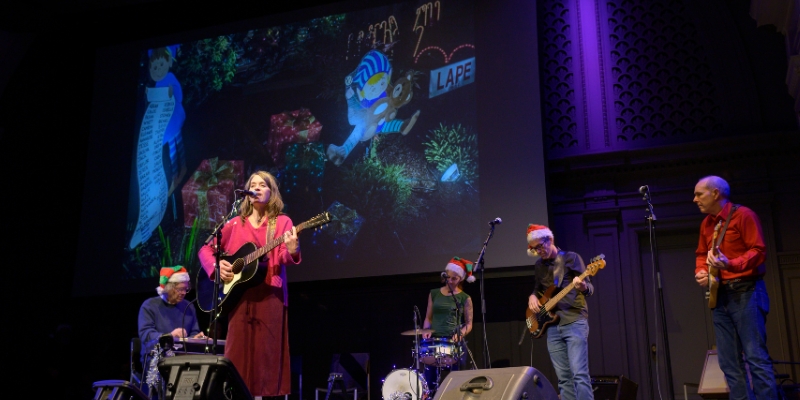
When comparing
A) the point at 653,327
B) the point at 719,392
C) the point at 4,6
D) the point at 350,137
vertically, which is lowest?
the point at 719,392

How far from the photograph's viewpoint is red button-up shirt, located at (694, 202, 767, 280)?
4605 mm

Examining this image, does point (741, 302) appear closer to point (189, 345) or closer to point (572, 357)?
point (572, 357)

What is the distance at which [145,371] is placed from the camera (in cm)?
626

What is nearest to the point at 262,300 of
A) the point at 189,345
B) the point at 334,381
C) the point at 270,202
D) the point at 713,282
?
the point at 270,202

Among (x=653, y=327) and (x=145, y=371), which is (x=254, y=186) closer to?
(x=145, y=371)

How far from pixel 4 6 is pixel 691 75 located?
357 inches

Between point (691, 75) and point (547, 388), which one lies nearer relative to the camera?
point (547, 388)

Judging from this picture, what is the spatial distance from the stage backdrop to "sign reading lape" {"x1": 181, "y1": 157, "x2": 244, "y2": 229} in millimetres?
18

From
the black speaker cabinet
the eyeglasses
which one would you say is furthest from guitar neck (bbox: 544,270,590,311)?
the black speaker cabinet

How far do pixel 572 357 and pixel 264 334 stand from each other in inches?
109

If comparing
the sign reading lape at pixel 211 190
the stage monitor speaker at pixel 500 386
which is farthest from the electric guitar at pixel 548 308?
the sign reading lape at pixel 211 190

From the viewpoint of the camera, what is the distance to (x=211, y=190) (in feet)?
28.8

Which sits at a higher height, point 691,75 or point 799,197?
point 691,75

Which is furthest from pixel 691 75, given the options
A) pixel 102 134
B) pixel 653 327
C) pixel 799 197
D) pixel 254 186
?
pixel 102 134
